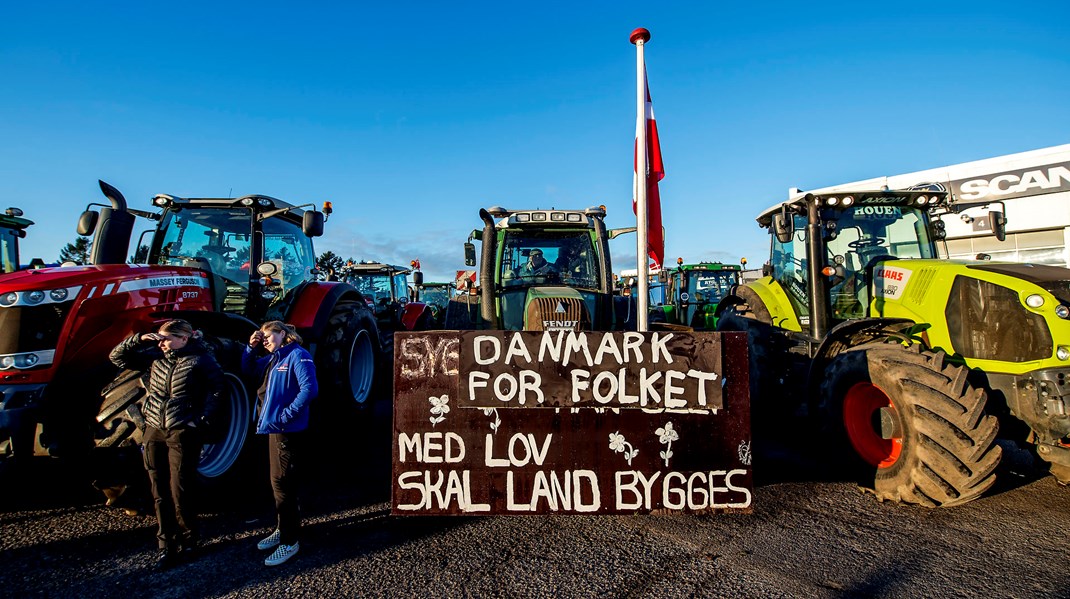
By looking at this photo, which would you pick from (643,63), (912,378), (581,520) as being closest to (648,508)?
(581,520)

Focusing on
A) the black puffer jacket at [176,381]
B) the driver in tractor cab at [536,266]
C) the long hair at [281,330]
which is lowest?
the black puffer jacket at [176,381]

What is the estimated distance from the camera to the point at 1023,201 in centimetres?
1495

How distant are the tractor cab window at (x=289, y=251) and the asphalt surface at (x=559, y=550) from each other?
8.64ft

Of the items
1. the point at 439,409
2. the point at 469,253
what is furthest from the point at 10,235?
the point at 439,409

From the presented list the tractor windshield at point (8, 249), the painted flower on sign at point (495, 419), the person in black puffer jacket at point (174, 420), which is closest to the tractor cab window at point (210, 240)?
the person in black puffer jacket at point (174, 420)

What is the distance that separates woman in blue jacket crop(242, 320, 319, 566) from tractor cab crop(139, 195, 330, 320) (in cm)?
201

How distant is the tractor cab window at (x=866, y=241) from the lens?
566 centimetres

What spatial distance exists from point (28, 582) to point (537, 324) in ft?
13.7

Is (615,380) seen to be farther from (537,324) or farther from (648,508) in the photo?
(537,324)

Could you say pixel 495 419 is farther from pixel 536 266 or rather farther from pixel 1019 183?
pixel 1019 183

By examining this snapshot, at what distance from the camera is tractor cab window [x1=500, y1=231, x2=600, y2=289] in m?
6.75

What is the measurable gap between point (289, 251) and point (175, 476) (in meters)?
3.40

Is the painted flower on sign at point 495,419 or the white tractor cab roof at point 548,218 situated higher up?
the white tractor cab roof at point 548,218

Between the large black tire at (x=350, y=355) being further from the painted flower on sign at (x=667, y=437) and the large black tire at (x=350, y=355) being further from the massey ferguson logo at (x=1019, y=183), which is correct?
the massey ferguson logo at (x=1019, y=183)
